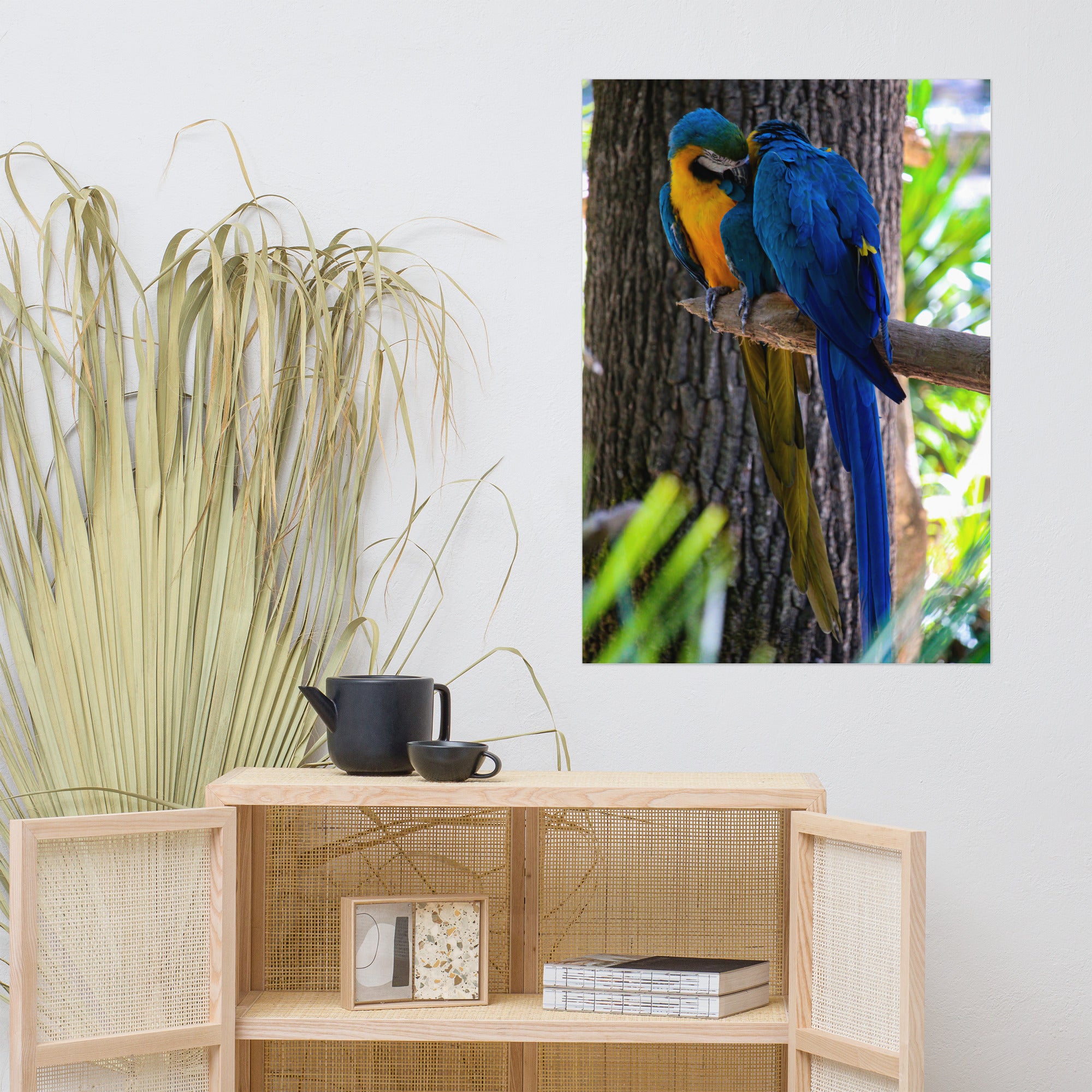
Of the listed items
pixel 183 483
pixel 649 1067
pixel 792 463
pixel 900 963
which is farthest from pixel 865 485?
pixel 183 483

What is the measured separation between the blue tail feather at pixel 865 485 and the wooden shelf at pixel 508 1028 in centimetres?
69

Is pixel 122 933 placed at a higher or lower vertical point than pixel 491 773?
lower

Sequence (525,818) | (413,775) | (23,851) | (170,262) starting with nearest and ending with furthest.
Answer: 1. (23,851)
2. (413,775)
3. (525,818)
4. (170,262)

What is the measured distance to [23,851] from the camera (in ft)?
3.71

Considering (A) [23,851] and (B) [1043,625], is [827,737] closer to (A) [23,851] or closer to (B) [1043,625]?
(B) [1043,625]

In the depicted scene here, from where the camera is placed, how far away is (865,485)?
171 centimetres

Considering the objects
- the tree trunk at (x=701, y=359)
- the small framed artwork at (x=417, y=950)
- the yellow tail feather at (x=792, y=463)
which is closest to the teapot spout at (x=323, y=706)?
the small framed artwork at (x=417, y=950)

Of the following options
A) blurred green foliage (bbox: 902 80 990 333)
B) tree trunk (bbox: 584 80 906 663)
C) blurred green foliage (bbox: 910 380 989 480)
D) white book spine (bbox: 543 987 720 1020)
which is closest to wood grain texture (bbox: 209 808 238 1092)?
white book spine (bbox: 543 987 720 1020)

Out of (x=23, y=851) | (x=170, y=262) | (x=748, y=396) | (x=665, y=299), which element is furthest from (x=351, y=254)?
(x=23, y=851)

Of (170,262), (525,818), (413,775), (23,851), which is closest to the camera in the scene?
(23,851)

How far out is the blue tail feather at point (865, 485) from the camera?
1.71 meters

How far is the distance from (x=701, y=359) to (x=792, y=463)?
9.0 inches

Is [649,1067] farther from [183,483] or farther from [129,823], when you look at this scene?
[183,483]

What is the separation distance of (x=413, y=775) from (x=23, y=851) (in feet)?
1.47
